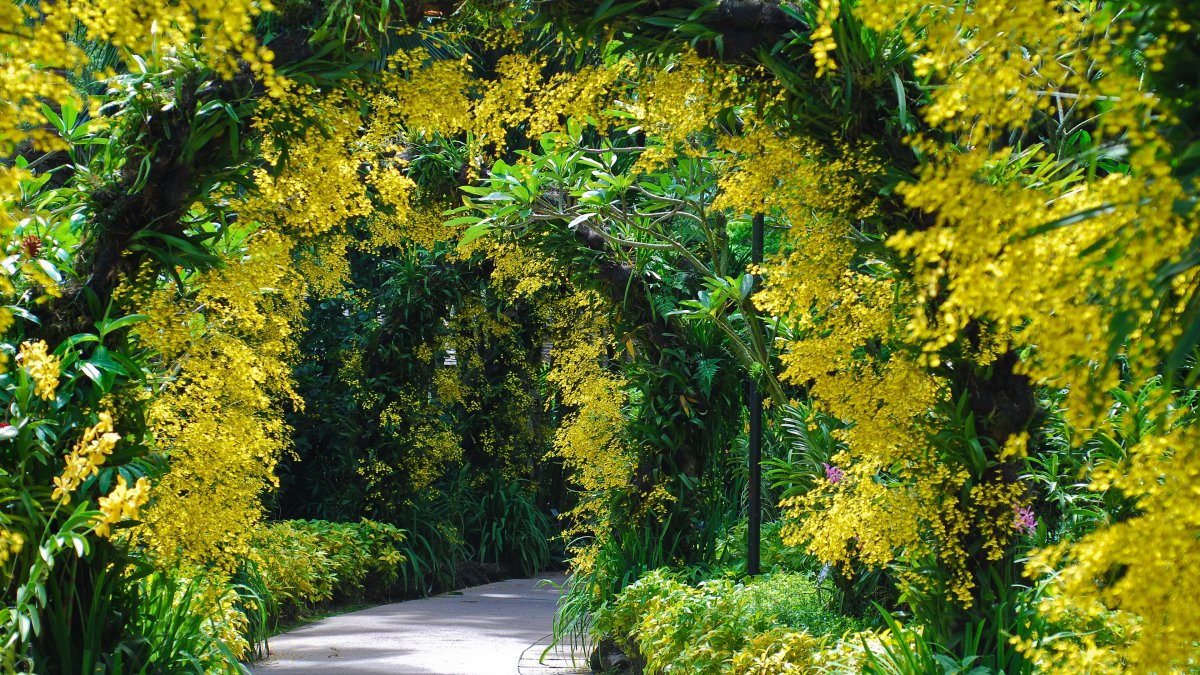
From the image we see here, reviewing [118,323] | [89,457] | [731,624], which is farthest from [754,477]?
[89,457]

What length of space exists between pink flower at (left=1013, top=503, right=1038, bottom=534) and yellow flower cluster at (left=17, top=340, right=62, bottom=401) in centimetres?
310

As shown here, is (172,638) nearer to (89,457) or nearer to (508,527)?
(89,457)

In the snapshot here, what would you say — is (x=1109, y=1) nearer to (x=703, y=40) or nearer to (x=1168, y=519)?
(x=1168, y=519)

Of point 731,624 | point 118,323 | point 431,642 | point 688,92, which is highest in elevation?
point 688,92

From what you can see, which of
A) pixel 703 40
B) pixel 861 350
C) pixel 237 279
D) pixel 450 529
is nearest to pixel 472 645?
pixel 450 529

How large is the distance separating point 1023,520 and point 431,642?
5.25 m

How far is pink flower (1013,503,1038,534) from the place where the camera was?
11.5 ft

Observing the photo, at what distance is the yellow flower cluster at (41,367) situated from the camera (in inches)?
130

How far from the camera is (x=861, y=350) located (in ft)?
18.1

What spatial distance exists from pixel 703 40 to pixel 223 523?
9.09 feet

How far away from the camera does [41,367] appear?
3334 millimetres

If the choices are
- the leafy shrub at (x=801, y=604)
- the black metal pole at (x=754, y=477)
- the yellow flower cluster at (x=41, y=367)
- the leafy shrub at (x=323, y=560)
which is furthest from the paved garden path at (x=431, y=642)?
the yellow flower cluster at (x=41, y=367)

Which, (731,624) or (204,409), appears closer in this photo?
(204,409)

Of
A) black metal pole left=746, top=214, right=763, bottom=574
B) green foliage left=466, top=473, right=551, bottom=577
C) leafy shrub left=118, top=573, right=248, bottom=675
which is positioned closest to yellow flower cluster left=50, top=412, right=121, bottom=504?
leafy shrub left=118, top=573, right=248, bottom=675
